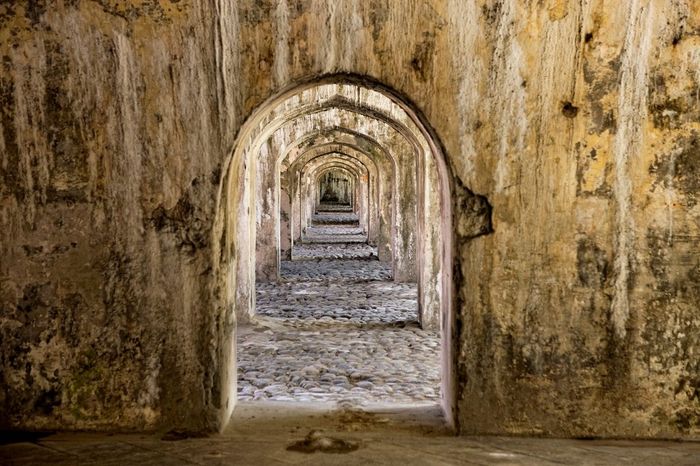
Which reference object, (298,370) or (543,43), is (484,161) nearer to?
(543,43)

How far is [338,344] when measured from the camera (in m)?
7.21

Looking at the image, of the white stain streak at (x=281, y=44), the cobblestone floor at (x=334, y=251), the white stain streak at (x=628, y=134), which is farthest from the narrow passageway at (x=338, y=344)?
the cobblestone floor at (x=334, y=251)

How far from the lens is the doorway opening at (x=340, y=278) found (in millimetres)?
4125

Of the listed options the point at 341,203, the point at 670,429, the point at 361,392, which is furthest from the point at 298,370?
the point at 341,203

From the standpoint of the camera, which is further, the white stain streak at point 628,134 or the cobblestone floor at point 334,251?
the cobblestone floor at point 334,251

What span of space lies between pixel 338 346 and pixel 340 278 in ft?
19.6

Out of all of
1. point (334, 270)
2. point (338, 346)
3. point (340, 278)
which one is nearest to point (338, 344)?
point (338, 346)

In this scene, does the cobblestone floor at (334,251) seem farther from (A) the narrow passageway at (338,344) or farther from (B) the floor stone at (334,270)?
(A) the narrow passageway at (338,344)

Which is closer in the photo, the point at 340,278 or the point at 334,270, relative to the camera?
the point at 340,278

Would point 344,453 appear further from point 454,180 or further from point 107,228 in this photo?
point 107,228

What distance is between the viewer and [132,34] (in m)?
3.45

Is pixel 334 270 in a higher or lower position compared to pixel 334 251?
lower

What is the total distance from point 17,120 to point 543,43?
317cm

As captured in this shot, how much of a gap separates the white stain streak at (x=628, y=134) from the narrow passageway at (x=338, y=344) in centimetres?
199
